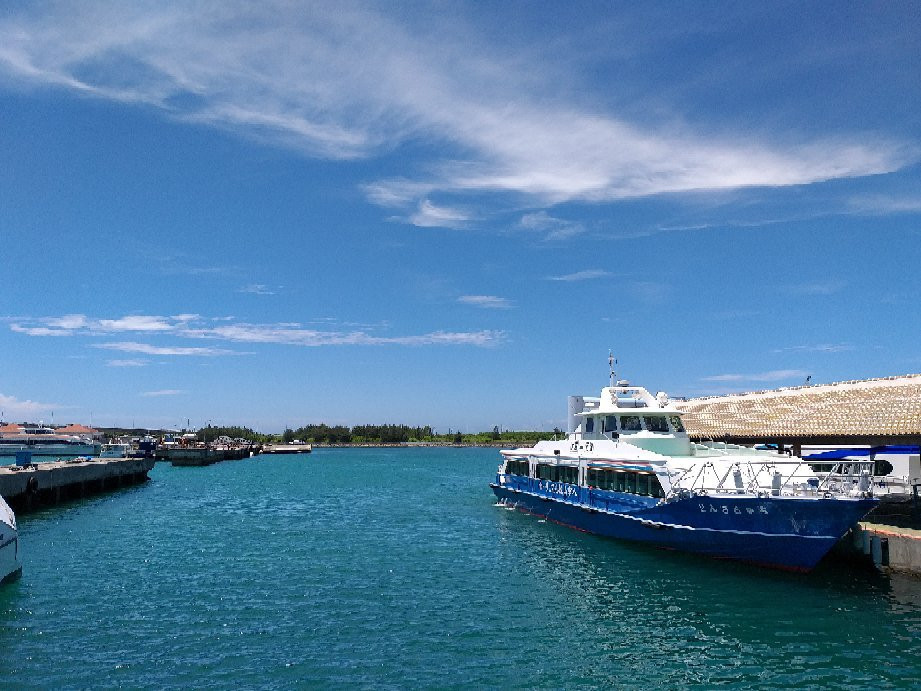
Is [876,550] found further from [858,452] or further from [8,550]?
[8,550]

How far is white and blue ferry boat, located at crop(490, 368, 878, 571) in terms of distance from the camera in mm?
25109

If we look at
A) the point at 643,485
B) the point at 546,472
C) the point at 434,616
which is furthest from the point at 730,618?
the point at 546,472

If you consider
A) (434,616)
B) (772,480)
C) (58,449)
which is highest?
(772,480)

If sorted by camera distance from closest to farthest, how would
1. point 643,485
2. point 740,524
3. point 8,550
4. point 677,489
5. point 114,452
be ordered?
point 8,550
point 740,524
point 677,489
point 643,485
point 114,452

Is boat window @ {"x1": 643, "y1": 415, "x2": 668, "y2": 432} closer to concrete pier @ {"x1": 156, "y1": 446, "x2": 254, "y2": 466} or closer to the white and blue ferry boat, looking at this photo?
the white and blue ferry boat

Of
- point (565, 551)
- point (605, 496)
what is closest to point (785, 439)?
point (605, 496)

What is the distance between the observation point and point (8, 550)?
24.8 m

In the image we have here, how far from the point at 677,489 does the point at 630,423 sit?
7.98m

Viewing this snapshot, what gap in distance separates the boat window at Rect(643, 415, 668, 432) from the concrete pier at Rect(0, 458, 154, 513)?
4232cm

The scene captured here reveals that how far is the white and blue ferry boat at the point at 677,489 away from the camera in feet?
82.4

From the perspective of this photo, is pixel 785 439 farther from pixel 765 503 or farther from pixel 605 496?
pixel 765 503

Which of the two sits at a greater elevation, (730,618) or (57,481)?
(57,481)

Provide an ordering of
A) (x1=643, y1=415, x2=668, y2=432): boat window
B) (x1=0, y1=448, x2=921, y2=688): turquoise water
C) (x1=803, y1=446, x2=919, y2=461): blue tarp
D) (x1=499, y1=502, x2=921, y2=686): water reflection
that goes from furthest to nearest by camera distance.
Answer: (x1=643, y1=415, x2=668, y2=432): boat window, (x1=803, y1=446, x2=919, y2=461): blue tarp, (x1=499, y1=502, x2=921, y2=686): water reflection, (x1=0, y1=448, x2=921, y2=688): turquoise water

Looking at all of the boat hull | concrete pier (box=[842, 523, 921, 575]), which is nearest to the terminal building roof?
concrete pier (box=[842, 523, 921, 575])
